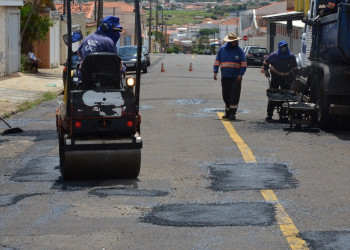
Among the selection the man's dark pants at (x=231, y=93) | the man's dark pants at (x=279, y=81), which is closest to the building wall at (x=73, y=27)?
the man's dark pants at (x=279, y=81)

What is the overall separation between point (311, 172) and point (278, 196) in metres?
1.74

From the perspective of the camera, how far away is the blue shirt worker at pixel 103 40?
11289 millimetres

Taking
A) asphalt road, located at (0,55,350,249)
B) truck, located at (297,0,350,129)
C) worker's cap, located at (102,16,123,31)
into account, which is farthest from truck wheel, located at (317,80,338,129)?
worker's cap, located at (102,16,123,31)

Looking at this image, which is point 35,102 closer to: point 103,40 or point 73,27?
point 103,40

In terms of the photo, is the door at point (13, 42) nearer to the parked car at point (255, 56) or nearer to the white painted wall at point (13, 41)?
the white painted wall at point (13, 41)

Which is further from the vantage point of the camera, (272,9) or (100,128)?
(272,9)

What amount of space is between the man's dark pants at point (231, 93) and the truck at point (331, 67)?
1.60m

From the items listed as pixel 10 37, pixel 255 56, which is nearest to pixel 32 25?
pixel 10 37

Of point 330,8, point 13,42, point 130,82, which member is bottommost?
point 13,42

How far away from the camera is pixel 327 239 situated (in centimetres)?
762

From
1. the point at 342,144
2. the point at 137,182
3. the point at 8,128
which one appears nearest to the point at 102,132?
the point at 137,182

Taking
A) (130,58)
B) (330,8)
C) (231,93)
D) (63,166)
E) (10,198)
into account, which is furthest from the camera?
(130,58)

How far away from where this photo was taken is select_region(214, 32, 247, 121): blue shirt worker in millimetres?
17875

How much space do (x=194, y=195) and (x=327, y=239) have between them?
7.82ft
